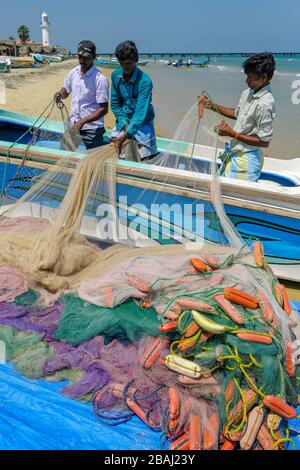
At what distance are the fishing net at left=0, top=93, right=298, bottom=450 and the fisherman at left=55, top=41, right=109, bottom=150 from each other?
103 cm

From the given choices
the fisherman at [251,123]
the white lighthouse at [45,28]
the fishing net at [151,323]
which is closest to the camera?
the fishing net at [151,323]

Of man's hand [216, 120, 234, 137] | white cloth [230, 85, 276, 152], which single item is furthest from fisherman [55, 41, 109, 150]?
white cloth [230, 85, 276, 152]

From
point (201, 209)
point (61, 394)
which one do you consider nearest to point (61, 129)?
point (201, 209)

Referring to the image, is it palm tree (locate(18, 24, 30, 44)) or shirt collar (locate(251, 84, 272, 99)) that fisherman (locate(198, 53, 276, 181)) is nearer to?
shirt collar (locate(251, 84, 272, 99))

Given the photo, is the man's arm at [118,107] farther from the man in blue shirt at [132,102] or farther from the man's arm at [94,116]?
the man's arm at [94,116]

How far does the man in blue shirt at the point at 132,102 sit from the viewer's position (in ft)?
14.6

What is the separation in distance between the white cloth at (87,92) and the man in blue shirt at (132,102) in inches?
6.2

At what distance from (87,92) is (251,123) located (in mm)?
2012

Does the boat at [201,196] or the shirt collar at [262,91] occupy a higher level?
the shirt collar at [262,91]

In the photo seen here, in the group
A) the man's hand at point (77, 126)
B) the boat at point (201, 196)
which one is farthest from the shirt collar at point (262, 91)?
the man's hand at point (77, 126)

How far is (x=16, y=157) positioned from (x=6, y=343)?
2542 mm
